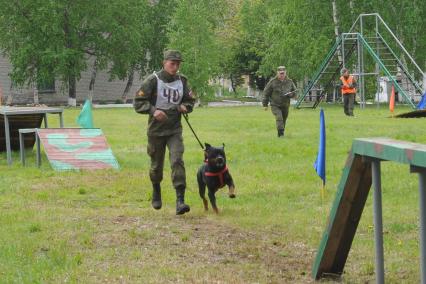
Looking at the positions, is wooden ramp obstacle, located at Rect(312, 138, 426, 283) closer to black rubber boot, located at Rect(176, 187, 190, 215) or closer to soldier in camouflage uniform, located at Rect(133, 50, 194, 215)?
black rubber boot, located at Rect(176, 187, 190, 215)

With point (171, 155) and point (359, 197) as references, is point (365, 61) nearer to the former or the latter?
point (171, 155)

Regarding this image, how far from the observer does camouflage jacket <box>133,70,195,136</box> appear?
28.6 feet

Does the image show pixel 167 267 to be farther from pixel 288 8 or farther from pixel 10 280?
pixel 288 8

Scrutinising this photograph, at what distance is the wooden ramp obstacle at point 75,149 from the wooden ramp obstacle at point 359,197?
806 centimetres

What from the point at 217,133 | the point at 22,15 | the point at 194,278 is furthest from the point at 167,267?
the point at 22,15

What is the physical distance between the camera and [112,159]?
44.7 ft

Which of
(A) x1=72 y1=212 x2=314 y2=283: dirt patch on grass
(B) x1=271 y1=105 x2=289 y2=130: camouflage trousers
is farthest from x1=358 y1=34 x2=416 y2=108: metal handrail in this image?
(A) x1=72 y1=212 x2=314 y2=283: dirt patch on grass

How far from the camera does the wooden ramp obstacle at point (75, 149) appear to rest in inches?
527

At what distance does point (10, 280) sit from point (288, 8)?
3841 centimetres

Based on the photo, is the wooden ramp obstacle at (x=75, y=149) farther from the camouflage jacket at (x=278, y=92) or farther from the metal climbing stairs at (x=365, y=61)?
the metal climbing stairs at (x=365, y=61)

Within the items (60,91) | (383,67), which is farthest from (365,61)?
(60,91)

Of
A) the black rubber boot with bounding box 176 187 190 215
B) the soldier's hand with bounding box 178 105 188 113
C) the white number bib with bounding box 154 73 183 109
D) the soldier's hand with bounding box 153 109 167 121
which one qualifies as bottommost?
the black rubber boot with bounding box 176 187 190 215

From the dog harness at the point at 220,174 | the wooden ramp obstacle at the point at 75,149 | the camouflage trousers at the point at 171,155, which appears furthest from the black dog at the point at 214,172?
the wooden ramp obstacle at the point at 75,149

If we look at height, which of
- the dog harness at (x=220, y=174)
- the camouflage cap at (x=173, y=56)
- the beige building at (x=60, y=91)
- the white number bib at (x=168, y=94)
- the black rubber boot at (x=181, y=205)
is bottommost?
the beige building at (x=60, y=91)
